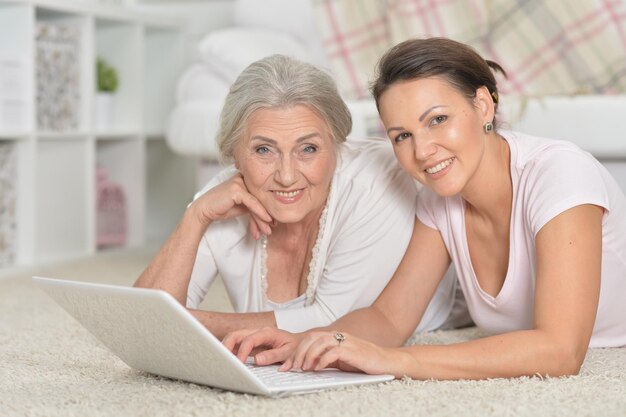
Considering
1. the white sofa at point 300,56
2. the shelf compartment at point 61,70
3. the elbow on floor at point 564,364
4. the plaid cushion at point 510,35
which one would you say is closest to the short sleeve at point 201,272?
the elbow on floor at point 564,364

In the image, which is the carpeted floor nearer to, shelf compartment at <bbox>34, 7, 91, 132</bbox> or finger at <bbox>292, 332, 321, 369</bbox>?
finger at <bbox>292, 332, 321, 369</bbox>

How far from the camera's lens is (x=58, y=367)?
6.10ft

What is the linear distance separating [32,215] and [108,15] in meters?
0.87

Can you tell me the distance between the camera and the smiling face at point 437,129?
5.42 feet

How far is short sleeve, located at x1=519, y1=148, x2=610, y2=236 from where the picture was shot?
5.32 ft

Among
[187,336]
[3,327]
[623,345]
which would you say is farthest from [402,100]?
[3,327]

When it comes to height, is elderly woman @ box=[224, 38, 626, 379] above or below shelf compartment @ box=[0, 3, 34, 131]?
below

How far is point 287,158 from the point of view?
1.86m

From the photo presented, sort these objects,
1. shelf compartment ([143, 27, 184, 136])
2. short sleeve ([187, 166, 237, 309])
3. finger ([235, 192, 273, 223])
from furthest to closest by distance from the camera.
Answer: shelf compartment ([143, 27, 184, 136])
short sleeve ([187, 166, 237, 309])
finger ([235, 192, 273, 223])

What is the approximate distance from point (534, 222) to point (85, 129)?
8.16 ft

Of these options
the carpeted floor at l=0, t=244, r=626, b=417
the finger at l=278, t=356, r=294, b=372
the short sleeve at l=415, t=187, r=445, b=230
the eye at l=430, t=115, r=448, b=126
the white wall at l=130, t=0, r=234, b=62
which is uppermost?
the white wall at l=130, t=0, r=234, b=62

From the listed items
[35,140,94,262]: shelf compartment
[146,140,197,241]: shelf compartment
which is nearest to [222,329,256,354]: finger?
[35,140,94,262]: shelf compartment

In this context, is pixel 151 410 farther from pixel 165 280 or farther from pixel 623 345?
pixel 623 345

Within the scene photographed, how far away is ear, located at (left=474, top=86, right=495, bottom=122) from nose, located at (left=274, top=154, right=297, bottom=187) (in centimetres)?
36
